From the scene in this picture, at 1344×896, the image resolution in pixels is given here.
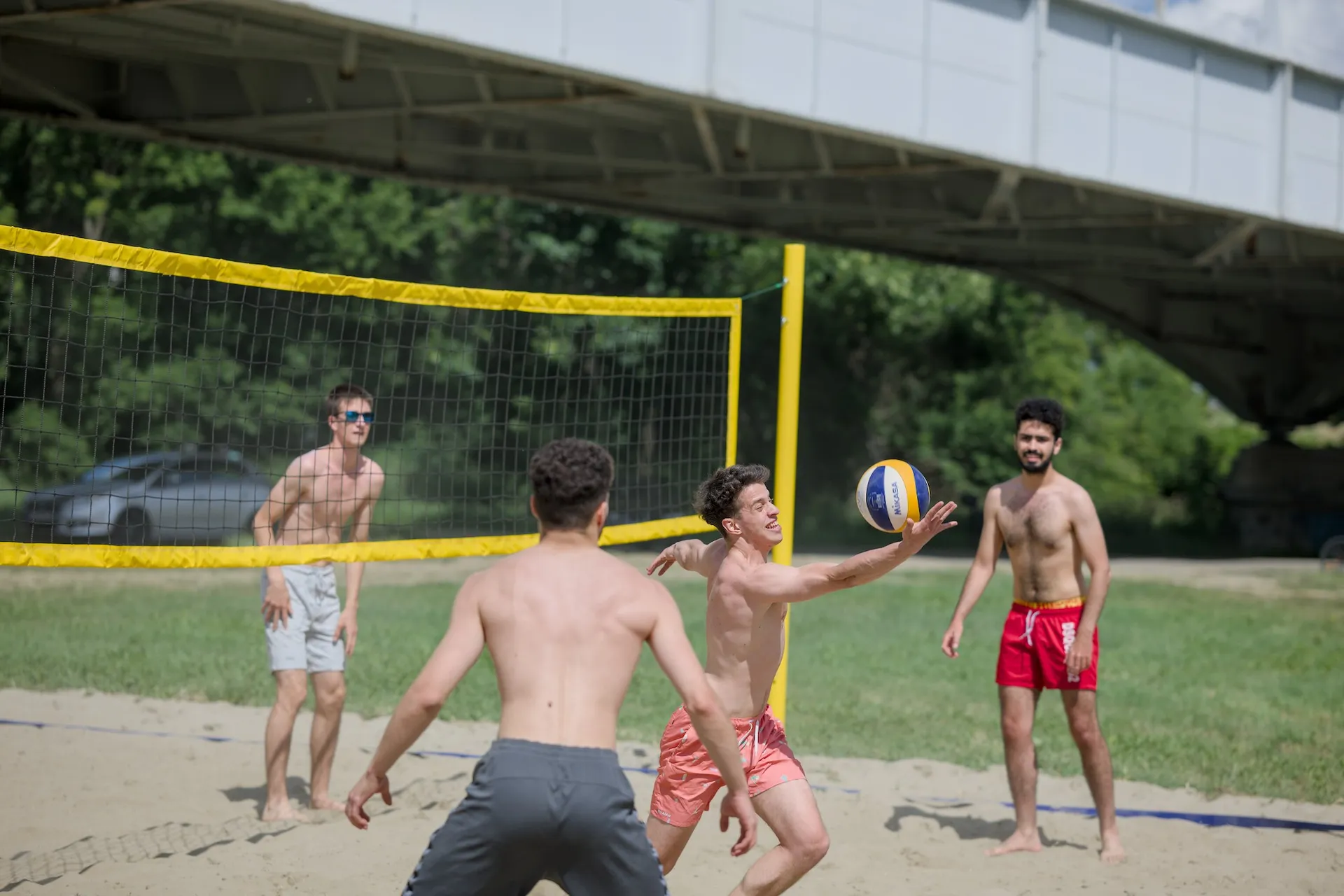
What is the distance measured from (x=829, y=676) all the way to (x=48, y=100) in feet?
32.9

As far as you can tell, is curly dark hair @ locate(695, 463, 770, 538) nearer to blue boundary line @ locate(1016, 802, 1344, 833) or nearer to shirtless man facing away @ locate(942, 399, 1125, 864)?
shirtless man facing away @ locate(942, 399, 1125, 864)

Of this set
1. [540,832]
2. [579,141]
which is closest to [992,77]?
[579,141]

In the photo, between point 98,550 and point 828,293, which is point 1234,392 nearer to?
point 828,293

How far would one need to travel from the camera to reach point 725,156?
16812 mm

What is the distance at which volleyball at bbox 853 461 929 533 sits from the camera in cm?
473

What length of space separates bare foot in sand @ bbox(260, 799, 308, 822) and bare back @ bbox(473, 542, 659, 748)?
3.15 metres

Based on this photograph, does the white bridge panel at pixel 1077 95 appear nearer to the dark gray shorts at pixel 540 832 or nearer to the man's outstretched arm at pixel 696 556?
the man's outstretched arm at pixel 696 556

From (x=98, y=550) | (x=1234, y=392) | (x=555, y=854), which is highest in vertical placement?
(x=1234, y=392)

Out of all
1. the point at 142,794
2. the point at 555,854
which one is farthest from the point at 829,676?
the point at 555,854

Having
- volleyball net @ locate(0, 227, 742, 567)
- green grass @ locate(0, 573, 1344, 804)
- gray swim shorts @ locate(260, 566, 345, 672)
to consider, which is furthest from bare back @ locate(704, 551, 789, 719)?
green grass @ locate(0, 573, 1344, 804)

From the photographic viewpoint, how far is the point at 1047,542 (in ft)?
19.7

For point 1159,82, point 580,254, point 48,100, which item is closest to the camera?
point 48,100

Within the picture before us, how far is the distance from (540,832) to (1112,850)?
11.9ft

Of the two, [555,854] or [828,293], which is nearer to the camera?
[555,854]
